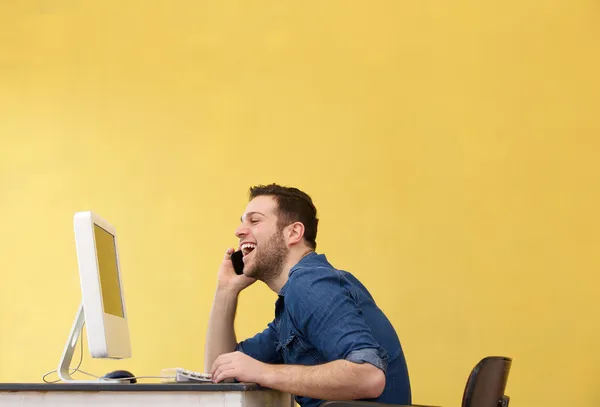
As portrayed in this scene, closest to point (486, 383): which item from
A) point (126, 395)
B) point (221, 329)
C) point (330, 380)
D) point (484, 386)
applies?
point (484, 386)

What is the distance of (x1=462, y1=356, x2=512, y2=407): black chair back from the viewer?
1.78 m

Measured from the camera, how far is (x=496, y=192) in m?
3.51

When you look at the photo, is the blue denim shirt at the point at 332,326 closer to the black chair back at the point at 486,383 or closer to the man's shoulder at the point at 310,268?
the man's shoulder at the point at 310,268

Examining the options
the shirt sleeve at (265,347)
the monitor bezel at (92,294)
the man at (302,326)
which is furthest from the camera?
the shirt sleeve at (265,347)

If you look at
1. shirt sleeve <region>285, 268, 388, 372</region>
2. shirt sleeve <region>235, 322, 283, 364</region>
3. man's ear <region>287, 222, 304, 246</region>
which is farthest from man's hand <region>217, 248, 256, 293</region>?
shirt sleeve <region>285, 268, 388, 372</region>

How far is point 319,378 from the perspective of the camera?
184 cm

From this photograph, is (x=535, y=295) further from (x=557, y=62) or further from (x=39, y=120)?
(x=39, y=120)

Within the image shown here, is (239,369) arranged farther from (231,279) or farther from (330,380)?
(231,279)

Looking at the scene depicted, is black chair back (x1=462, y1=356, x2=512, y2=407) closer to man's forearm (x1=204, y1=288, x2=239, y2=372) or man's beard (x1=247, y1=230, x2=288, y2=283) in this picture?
man's beard (x1=247, y1=230, x2=288, y2=283)

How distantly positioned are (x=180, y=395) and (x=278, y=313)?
0.65 m

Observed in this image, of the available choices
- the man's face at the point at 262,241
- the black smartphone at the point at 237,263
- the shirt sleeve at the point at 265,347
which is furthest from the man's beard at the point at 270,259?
the black smartphone at the point at 237,263

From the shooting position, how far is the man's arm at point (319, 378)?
1.83 metres

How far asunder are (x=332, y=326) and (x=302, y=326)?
0.10m

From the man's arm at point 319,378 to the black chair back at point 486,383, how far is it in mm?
201
